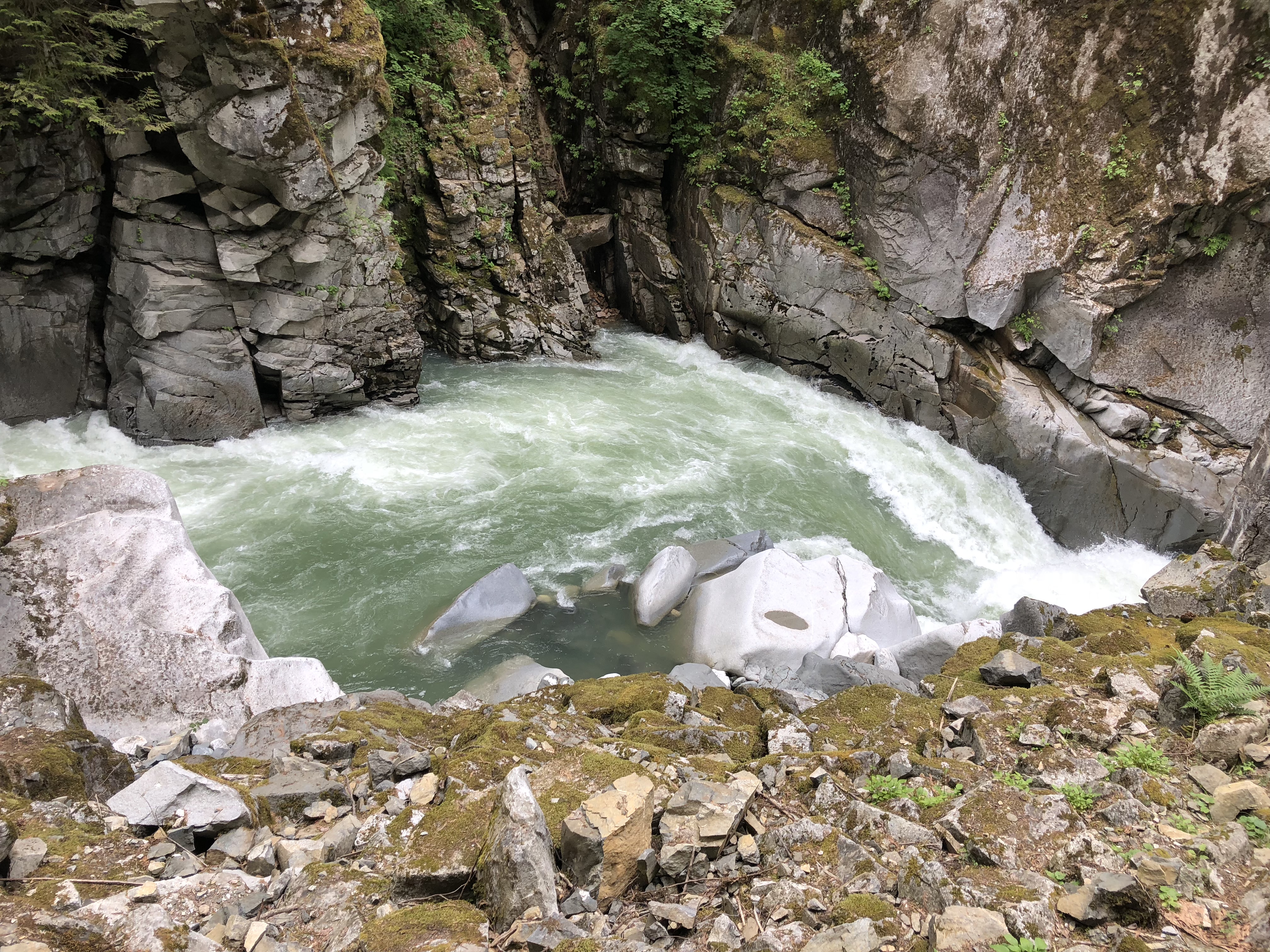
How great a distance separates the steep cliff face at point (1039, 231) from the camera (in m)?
10.6

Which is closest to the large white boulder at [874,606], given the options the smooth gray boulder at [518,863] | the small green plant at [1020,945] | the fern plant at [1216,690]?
the fern plant at [1216,690]

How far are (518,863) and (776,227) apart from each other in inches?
535

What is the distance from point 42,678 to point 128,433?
6971 millimetres

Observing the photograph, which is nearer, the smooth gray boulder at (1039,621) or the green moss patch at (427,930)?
the green moss patch at (427,930)

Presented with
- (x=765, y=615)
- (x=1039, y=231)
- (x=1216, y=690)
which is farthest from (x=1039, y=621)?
(x=1039, y=231)

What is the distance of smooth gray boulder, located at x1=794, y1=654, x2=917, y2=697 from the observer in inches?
241

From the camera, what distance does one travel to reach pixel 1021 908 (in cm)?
247

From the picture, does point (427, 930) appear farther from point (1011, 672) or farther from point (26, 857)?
point (1011, 672)

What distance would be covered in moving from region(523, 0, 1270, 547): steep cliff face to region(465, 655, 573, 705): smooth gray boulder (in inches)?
369

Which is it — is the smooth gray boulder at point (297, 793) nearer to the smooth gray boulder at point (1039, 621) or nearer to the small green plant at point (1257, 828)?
the small green plant at point (1257, 828)

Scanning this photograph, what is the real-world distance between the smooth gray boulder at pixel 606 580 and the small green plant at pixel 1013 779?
5.11 metres

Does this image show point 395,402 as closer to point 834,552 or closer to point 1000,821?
point 834,552

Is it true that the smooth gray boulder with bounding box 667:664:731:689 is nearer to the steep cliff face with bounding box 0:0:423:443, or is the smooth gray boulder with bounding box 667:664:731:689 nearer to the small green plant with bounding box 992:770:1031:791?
the small green plant with bounding box 992:770:1031:791

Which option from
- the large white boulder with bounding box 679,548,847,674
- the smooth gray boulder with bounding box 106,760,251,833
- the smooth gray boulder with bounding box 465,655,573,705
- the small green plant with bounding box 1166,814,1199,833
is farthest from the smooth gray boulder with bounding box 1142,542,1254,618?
the smooth gray boulder with bounding box 106,760,251,833
